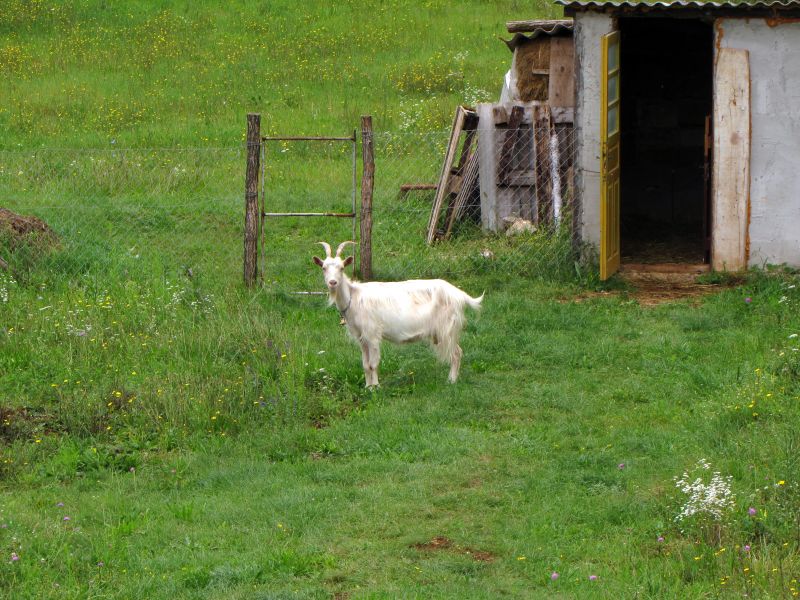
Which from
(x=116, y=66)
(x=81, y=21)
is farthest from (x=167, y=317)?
(x=81, y=21)

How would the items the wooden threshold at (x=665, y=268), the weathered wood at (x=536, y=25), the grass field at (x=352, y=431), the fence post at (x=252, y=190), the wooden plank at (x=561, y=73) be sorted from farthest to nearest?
the wooden plank at (x=561, y=73), the weathered wood at (x=536, y=25), the wooden threshold at (x=665, y=268), the fence post at (x=252, y=190), the grass field at (x=352, y=431)

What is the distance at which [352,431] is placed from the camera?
8773mm

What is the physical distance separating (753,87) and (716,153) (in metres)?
0.80

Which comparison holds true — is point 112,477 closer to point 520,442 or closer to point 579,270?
point 520,442

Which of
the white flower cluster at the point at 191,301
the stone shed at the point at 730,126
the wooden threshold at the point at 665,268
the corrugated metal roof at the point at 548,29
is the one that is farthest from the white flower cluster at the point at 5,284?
the corrugated metal roof at the point at 548,29

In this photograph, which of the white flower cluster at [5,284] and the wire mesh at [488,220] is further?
the wire mesh at [488,220]

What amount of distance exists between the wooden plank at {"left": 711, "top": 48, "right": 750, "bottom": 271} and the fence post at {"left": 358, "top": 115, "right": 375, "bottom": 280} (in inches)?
149

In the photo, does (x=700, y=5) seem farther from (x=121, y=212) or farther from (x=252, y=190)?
(x=121, y=212)

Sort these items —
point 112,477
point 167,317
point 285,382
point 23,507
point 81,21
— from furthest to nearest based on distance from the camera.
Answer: point 81,21 → point 167,317 → point 285,382 → point 112,477 → point 23,507

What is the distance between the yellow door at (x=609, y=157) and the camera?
12.4 meters

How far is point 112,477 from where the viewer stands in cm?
807

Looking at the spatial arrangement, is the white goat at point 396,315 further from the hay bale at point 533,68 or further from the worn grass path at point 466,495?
the hay bale at point 533,68

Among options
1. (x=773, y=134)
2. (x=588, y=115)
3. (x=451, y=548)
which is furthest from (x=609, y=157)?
(x=451, y=548)

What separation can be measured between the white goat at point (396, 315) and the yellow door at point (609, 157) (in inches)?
125
